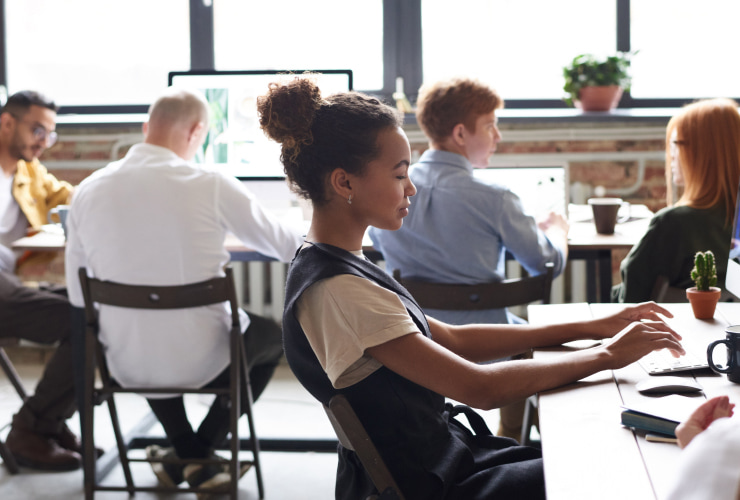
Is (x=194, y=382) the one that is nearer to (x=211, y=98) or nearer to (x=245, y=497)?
(x=245, y=497)

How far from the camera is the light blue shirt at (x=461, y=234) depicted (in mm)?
2088

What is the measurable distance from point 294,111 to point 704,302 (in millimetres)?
825

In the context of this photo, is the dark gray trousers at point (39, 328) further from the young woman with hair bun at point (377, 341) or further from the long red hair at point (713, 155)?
the long red hair at point (713, 155)

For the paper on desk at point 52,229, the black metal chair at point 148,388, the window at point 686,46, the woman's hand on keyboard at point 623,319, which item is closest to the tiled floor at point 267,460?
the black metal chair at point 148,388

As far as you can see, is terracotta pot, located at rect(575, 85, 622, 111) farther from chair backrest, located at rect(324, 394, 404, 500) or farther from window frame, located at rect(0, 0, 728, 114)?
chair backrest, located at rect(324, 394, 404, 500)

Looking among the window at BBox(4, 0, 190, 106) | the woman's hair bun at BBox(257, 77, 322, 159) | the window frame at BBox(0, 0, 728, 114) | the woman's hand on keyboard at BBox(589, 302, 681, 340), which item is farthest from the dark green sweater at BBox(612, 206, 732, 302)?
the window at BBox(4, 0, 190, 106)

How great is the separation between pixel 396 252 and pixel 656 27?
6.74 ft

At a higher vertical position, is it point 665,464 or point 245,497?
point 665,464

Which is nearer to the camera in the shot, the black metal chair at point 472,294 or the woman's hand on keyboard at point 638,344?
the woman's hand on keyboard at point 638,344

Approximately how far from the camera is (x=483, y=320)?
214 centimetres

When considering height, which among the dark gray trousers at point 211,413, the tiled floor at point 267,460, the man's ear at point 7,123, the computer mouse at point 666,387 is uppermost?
the man's ear at point 7,123

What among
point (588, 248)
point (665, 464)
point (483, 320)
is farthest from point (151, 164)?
point (665, 464)

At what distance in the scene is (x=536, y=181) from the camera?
2715mm

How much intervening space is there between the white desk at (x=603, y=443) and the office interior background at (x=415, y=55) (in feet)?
7.20
